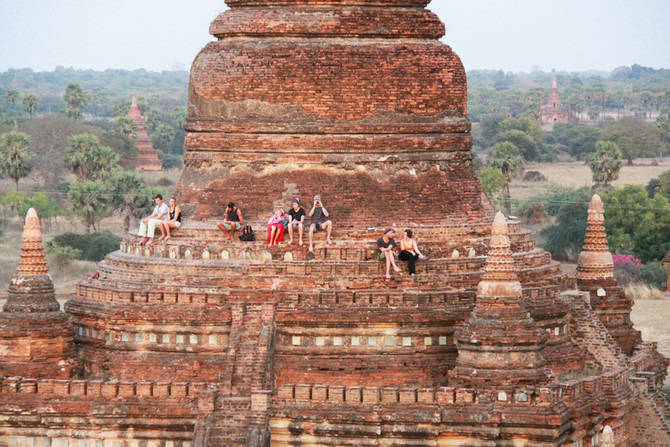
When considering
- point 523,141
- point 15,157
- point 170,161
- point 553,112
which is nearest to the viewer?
point 15,157

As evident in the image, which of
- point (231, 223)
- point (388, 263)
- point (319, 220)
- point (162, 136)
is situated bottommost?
point (162, 136)

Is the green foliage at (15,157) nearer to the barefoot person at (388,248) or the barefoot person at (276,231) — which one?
the barefoot person at (276,231)

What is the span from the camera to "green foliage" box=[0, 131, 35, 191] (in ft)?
296

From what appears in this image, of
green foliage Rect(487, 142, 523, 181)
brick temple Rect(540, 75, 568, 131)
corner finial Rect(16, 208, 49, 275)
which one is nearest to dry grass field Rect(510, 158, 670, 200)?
green foliage Rect(487, 142, 523, 181)

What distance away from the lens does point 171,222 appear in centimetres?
3409

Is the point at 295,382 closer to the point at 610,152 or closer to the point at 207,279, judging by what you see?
the point at 207,279

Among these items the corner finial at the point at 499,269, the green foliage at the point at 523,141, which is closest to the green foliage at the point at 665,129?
the green foliage at the point at 523,141

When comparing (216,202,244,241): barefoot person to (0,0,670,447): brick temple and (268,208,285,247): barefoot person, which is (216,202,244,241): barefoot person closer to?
(0,0,670,447): brick temple

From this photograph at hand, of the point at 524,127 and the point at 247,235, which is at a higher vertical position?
the point at 247,235

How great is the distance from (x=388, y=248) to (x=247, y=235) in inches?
101

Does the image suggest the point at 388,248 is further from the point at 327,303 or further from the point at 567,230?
Result: the point at 567,230

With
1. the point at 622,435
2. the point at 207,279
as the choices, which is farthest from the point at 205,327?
the point at 622,435

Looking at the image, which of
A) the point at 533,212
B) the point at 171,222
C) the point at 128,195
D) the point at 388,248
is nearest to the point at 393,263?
the point at 388,248

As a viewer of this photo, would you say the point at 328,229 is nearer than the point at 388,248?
No
